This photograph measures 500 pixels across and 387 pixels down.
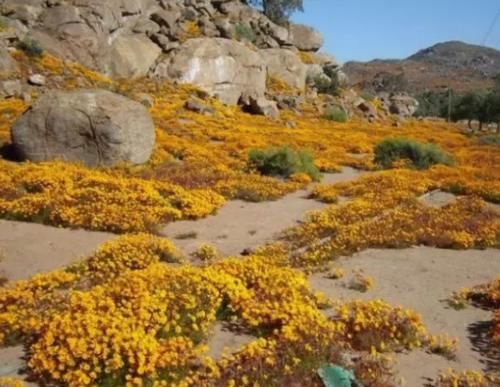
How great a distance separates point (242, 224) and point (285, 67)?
4759 centimetres

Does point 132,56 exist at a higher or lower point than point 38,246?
higher

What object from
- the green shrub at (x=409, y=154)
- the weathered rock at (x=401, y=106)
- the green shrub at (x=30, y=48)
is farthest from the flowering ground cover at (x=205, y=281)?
the weathered rock at (x=401, y=106)

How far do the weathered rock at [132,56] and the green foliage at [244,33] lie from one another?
1151 cm

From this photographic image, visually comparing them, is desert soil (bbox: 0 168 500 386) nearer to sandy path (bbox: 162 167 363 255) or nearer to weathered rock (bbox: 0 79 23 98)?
sandy path (bbox: 162 167 363 255)

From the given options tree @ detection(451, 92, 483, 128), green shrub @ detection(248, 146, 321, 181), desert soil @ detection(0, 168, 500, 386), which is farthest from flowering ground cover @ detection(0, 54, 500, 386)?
tree @ detection(451, 92, 483, 128)

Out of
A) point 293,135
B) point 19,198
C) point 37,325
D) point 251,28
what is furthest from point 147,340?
point 251,28

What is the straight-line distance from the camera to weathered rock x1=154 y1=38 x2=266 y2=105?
46.8 meters

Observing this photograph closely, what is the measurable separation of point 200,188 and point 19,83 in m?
20.3

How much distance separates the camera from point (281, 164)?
23.0m

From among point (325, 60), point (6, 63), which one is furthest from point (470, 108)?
point (6, 63)

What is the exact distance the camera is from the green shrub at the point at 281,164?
23.0m

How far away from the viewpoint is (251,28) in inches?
2421

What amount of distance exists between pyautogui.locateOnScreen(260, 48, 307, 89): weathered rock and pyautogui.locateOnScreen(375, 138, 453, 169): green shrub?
32.8 metres

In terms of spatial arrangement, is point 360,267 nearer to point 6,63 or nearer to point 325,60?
point 6,63
